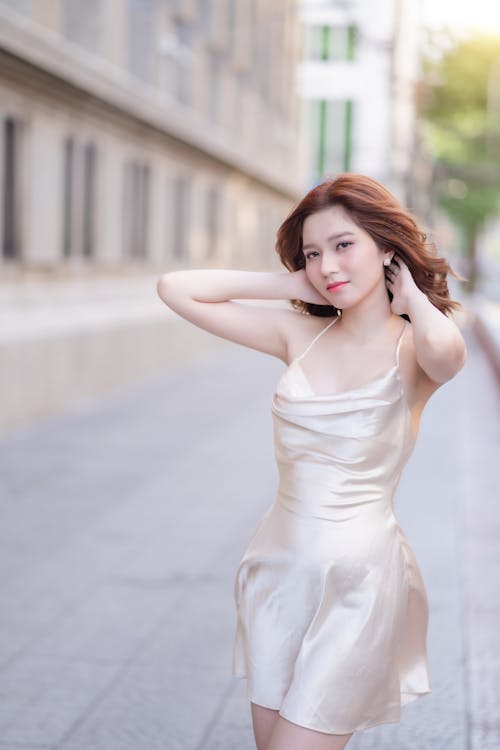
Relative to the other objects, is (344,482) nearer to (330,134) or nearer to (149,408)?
(149,408)

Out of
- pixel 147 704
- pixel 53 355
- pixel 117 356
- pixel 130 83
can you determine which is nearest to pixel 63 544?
→ pixel 147 704

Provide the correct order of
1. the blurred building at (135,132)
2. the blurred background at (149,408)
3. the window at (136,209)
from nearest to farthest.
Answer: the blurred background at (149,408) → the blurred building at (135,132) → the window at (136,209)

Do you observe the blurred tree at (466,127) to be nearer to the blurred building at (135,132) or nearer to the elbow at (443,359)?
the blurred building at (135,132)

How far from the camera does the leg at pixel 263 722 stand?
2.88 m

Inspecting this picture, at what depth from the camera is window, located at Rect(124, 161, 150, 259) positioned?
1811cm

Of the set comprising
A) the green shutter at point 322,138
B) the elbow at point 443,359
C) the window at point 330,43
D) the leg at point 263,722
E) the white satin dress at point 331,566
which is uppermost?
the window at point 330,43

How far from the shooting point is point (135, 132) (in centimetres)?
1764

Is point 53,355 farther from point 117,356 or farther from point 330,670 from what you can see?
point 330,670

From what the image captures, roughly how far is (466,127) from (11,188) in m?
44.9

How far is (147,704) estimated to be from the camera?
478 cm

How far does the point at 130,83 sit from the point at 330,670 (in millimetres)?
15084

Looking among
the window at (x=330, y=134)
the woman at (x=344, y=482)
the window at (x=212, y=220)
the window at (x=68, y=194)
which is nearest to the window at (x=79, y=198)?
the window at (x=68, y=194)

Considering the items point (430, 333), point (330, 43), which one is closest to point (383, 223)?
point (430, 333)

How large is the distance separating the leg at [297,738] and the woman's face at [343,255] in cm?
92
